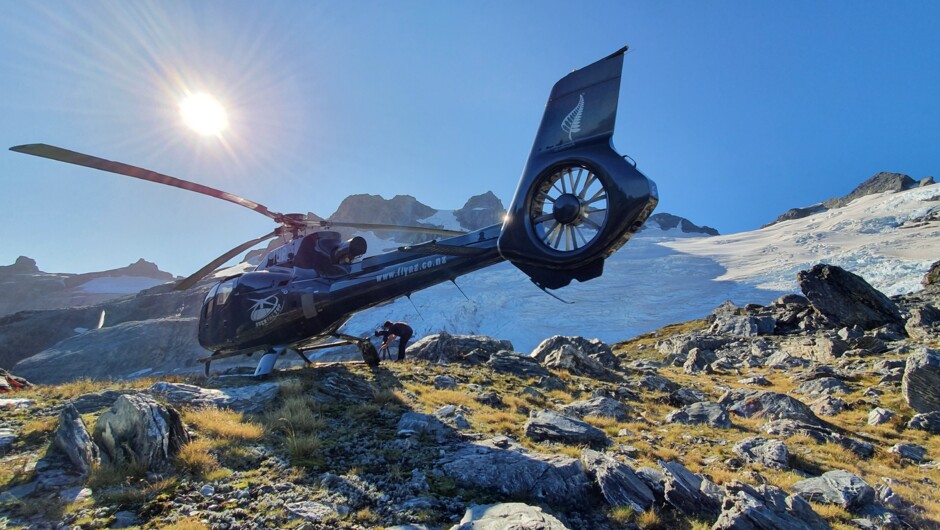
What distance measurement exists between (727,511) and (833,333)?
33.8m

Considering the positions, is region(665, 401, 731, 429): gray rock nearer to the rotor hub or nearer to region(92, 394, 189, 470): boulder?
the rotor hub

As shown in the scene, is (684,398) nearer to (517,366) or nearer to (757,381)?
(517,366)

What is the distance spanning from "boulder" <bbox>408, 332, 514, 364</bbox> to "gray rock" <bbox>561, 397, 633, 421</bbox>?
8.73 meters

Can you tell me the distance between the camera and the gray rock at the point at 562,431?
9422mm

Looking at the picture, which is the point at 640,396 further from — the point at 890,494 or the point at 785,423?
the point at 890,494

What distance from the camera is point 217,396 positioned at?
10031 mm

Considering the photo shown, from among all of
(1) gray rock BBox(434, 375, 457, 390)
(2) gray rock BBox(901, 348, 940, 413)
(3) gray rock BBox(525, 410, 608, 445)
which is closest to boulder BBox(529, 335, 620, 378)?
(1) gray rock BBox(434, 375, 457, 390)

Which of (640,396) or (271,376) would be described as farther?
(640,396)

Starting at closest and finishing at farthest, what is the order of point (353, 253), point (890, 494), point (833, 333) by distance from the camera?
point (890, 494)
point (353, 253)
point (833, 333)

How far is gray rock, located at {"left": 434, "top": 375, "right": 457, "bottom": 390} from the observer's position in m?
14.3

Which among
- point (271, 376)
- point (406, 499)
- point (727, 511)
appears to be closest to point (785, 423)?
point (727, 511)

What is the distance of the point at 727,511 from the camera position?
6051 mm

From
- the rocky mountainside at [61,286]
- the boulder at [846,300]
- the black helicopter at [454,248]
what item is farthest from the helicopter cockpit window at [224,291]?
the rocky mountainside at [61,286]

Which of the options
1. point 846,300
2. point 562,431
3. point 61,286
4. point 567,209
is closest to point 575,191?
point 567,209
